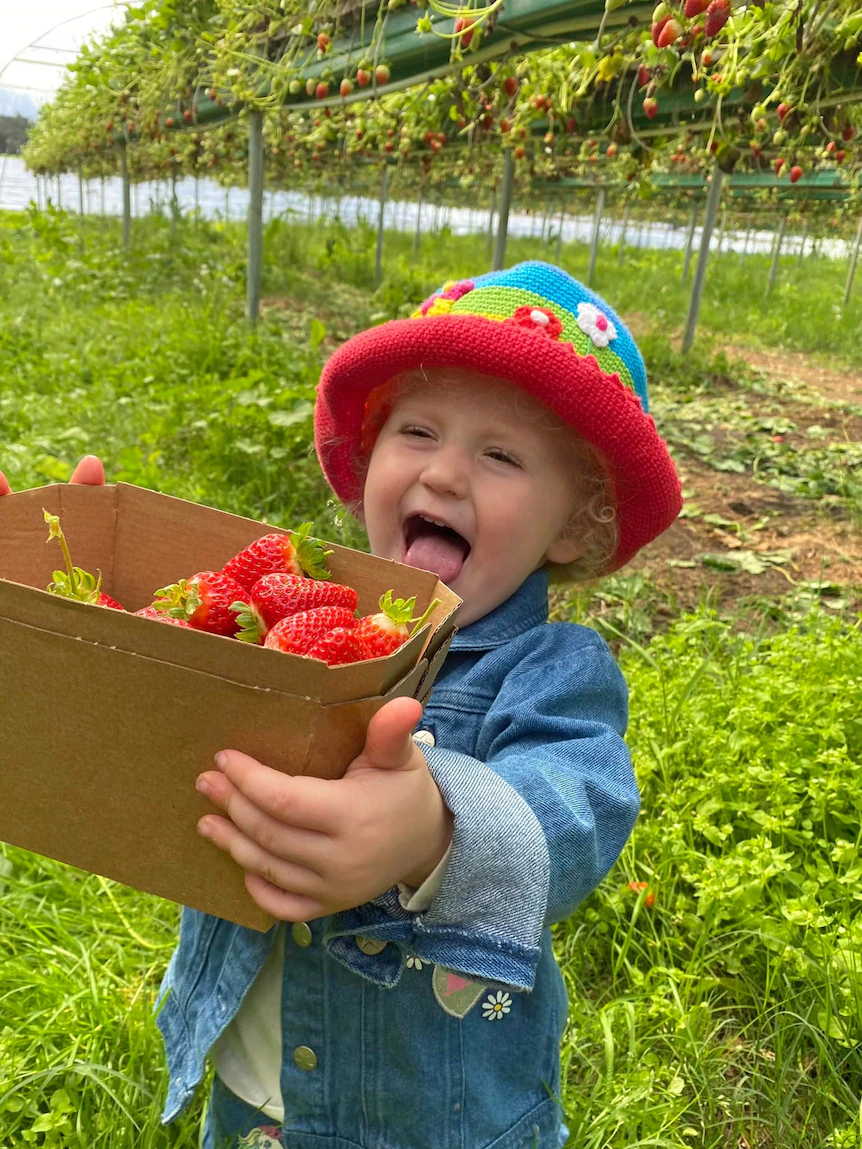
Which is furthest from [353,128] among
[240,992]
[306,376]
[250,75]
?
[240,992]

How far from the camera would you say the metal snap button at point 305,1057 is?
3.66 feet

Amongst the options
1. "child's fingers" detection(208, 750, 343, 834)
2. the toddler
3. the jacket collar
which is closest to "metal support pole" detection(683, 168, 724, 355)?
the toddler

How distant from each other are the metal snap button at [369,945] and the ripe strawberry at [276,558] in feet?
1.30

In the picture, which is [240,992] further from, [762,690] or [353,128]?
[353,128]

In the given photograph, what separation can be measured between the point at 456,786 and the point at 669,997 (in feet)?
4.35

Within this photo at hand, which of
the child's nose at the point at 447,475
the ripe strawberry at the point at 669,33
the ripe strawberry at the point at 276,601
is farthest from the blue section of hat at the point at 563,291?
→ the ripe strawberry at the point at 669,33

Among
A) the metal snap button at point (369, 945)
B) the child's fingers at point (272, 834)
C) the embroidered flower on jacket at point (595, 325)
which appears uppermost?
the embroidered flower on jacket at point (595, 325)

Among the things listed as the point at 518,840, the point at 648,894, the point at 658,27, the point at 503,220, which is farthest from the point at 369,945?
the point at 503,220

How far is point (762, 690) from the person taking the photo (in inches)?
96.0

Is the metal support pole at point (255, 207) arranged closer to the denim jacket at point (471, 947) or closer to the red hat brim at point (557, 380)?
the red hat brim at point (557, 380)

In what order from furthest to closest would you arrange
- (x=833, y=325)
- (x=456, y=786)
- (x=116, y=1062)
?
(x=833, y=325) → (x=116, y=1062) → (x=456, y=786)

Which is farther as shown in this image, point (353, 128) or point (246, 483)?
point (353, 128)

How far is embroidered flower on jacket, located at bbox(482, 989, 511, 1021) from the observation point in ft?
3.67

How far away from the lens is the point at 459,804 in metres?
0.86
